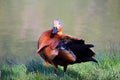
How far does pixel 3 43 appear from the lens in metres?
1.98

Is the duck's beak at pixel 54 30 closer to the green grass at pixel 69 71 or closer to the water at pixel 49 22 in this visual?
the water at pixel 49 22

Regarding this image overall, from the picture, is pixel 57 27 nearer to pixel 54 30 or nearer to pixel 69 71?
pixel 54 30

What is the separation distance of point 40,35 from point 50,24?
83mm

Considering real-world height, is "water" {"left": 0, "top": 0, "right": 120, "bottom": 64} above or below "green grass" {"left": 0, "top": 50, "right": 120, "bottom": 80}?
above

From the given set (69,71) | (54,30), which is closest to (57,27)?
(54,30)

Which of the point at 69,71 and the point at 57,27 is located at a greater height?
the point at 57,27

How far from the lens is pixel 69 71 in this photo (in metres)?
1.97

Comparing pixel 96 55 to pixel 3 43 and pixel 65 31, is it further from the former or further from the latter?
pixel 3 43

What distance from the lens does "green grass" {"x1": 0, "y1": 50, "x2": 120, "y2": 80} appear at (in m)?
Result: 1.94

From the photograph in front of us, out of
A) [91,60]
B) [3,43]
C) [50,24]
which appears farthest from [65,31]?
[3,43]

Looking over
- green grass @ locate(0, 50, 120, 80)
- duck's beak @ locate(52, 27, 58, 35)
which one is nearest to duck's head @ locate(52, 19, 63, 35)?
duck's beak @ locate(52, 27, 58, 35)

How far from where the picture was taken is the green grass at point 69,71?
6.37 ft

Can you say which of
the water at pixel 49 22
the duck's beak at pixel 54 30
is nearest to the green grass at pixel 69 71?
the water at pixel 49 22

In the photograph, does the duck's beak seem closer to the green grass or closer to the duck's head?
the duck's head
